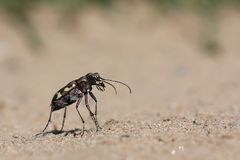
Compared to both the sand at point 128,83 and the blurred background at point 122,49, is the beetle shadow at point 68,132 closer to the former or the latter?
the sand at point 128,83

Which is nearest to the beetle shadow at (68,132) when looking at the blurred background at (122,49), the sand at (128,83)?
the sand at (128,83)

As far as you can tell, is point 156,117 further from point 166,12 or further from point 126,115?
point 166,12

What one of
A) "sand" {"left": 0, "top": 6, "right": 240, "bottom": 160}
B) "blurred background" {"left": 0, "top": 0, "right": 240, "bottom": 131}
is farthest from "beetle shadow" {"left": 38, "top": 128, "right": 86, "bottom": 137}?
"blurred background" {"left": 0, "top": 0, "right": 240, "bottom": 131}

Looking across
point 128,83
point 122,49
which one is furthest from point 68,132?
point 122,49

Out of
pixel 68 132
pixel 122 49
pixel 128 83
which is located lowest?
pixel 68 132

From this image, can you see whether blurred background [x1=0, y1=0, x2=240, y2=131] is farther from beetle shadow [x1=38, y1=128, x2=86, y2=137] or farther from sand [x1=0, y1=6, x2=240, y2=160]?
beetle shadow [x1=38, y1=128, x2=86, y2=137]

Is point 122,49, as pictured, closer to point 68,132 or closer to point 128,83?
point 128,83

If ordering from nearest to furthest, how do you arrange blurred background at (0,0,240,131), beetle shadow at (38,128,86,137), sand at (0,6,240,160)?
sand at (0,6,240,160), beetle shadow at (38,128,86,137), blurred background at (0,0,240,131)

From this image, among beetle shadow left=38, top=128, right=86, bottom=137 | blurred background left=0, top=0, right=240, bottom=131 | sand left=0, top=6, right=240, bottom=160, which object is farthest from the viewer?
blurred background left=0, top=0, right=240, bottom=131
